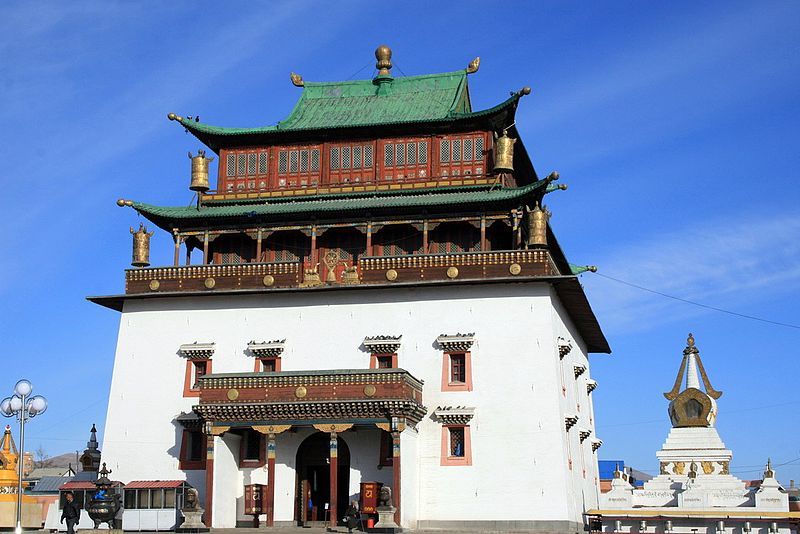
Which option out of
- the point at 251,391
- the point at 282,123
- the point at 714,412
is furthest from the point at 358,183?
the point at 714,412

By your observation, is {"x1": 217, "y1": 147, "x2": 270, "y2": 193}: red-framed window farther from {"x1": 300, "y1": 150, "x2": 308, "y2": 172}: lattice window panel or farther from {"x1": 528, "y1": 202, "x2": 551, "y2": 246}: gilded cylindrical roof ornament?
{"x1": 528, "y1": 202, "x2": 551, "y2": 246}: gilded cylindrical roof ornament

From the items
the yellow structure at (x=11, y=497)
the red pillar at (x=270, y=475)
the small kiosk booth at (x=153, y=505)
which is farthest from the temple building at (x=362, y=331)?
the yellow structure at (x=11, y=497)

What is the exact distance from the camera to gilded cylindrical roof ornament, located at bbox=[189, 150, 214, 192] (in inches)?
1884

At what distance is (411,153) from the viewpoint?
47.2 m

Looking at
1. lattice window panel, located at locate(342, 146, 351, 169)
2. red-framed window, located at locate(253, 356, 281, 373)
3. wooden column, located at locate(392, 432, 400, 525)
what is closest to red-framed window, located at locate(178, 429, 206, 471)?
red-framed window, located at locate(253, 356, 281, 373)

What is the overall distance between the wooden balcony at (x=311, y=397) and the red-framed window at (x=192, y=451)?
10.4 ft

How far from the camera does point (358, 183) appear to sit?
46.9 meters

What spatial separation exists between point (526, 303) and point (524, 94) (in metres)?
8.73

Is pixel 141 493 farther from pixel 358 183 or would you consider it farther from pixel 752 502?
pixel 752 502

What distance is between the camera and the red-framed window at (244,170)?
48.4 meters

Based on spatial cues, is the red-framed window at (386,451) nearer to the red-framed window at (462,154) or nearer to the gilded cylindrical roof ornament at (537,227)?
the gilded cylindrical roof ornament at (537,227)

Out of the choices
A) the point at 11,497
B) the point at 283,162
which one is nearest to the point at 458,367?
the point at 283,162

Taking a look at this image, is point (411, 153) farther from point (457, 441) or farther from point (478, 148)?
point (457, 441)

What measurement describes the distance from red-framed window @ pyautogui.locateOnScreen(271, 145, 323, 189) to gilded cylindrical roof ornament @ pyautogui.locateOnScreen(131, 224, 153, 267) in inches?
237
